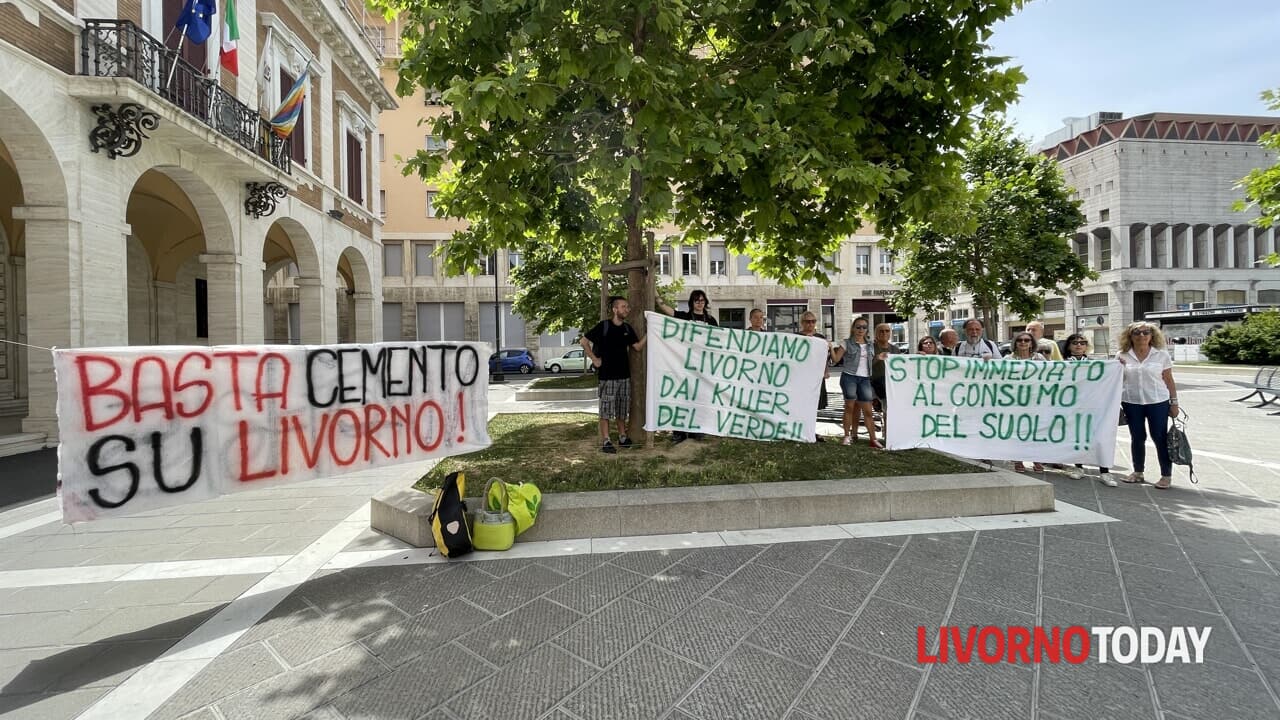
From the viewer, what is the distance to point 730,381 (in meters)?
6.29

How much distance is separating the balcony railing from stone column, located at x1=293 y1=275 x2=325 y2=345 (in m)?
4.21

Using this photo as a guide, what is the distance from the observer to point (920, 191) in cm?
611

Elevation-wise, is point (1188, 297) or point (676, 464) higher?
point (1188, 297)

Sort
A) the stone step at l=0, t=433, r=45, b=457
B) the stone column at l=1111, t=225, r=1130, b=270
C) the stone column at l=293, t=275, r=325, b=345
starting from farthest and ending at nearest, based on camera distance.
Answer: the stone column at l=1111, t=225, r=1130, b=270, the stone column at l=293, t=275, r=325, b=345, the stone step at l=0, t=433, r=45, b=457

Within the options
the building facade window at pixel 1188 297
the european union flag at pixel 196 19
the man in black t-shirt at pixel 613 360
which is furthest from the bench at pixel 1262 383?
the building facade window at pixel 1188 297

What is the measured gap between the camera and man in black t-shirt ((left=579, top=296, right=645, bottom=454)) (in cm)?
646

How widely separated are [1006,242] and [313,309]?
825 inches

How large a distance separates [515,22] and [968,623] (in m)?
5.70

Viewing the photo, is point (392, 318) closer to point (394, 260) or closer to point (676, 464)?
point (394, 260)

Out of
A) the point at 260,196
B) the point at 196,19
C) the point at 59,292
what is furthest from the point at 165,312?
the point at 196,19

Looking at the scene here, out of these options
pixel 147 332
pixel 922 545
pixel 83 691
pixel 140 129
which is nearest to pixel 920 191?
pixel 922 545

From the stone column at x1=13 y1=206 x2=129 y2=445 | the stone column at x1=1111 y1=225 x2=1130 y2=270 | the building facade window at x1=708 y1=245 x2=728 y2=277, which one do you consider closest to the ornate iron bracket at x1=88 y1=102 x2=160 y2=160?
the stone column at x1=13 y1=206 x2=129 y2=445

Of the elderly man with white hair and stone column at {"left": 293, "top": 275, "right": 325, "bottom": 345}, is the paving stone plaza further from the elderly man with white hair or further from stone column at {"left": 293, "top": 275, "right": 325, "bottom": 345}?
stone column at {"left": 293, "top": 275, "right": 325, "bottom": 345}

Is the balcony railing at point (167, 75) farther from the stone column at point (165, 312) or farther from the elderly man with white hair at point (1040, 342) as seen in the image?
the elderly man with white hair at point (1040, 342)
